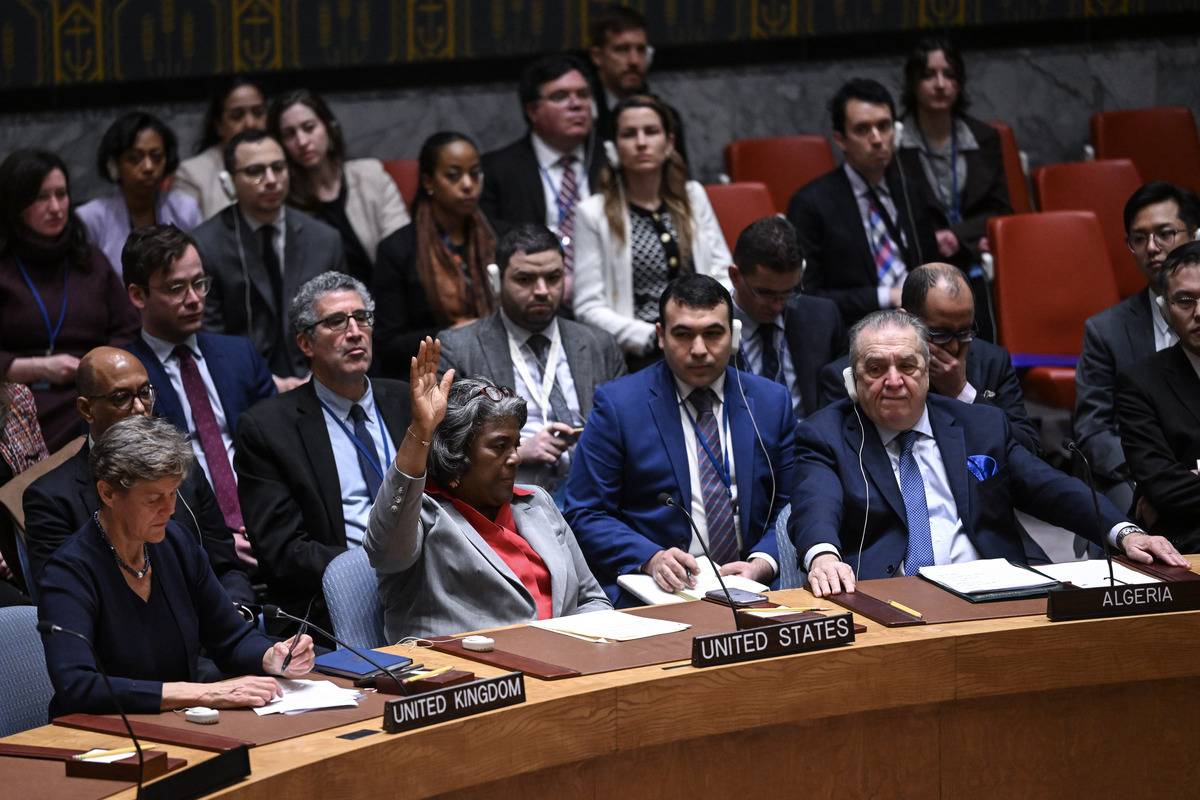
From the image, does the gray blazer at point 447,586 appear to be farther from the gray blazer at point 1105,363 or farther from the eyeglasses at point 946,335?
the gray blazer at point 1105,363

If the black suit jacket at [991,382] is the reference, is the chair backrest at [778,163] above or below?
above

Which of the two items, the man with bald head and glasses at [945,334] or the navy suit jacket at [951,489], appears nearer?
the navy suit jacket at [951,489]

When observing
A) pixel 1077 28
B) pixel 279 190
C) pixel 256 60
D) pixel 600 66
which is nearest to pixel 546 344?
pixel 279 190

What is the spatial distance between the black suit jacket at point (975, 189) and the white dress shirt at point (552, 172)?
1.11 meters

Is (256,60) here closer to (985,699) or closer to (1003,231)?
(1003,231)

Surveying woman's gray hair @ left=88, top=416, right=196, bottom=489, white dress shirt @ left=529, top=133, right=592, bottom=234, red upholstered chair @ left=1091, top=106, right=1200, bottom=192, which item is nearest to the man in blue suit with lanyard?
woman's gray hair @ left=88, top=416, right=196, bottom=489

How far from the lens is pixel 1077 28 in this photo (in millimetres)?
6805

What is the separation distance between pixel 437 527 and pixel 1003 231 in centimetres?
296

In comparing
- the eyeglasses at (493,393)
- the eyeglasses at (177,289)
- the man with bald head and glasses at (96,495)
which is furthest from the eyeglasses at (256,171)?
the eyeglasses at (493,393)

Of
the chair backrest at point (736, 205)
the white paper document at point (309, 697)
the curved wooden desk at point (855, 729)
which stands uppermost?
the chair backrest at point (736, 205)

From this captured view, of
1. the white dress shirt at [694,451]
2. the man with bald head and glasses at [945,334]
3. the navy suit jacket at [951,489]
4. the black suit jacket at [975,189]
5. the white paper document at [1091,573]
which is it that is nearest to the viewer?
the white paper document at [1091,573]

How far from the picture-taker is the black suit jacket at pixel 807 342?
439 centimetres

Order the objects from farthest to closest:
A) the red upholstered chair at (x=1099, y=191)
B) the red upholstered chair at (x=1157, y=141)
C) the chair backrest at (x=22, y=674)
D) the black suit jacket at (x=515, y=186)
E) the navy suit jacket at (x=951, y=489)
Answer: the red upholstered chair at (x=1157, y=141) → the red upholstered chair at (x=1099, y=191) → the black suit jacket at (x=515, y=186) → the navy suit jacket at (x=951, y=489) → the chair backrest at (x=22, y=674)

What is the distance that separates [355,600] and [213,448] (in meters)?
1.11
